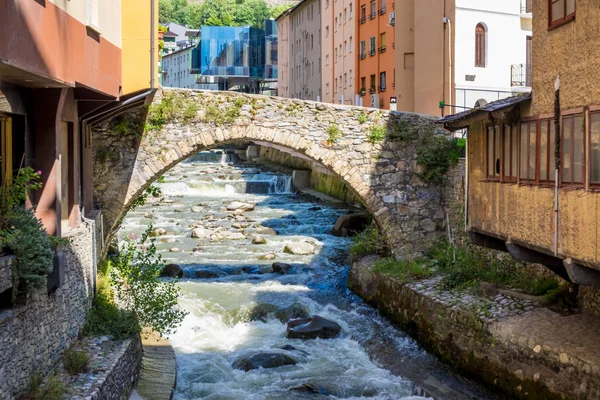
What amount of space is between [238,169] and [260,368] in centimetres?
3197

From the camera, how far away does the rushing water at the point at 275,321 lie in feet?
43.8

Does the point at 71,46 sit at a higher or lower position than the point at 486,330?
higher

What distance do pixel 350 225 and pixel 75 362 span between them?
1725 cm

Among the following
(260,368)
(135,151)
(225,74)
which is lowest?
(260,368)

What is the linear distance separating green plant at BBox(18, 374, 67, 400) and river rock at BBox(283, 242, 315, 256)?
14.7 m

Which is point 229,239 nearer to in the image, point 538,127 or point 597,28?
point 538,127

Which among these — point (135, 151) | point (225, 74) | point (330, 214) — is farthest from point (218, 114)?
point (225, 74)

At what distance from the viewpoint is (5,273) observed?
26.3ft

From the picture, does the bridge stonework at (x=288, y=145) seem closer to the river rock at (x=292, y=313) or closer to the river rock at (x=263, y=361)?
the river rock at (x=292, y=313)

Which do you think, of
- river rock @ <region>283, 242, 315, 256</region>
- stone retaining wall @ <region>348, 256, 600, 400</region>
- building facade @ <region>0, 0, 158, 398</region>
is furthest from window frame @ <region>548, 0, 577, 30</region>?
river rock @ <region>283, 242, 315, 256</region>

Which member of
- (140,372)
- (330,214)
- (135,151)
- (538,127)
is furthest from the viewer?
(330,214)

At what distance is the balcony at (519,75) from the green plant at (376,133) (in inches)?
318

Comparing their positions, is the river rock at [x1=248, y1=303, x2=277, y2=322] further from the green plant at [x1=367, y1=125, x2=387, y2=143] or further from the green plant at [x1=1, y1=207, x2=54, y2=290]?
the green plant at [x1=1, y1=207, x2=54, y2=290]

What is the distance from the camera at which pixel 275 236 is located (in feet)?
86.6
